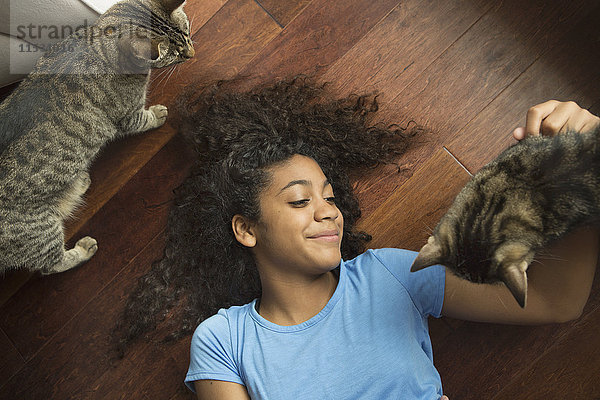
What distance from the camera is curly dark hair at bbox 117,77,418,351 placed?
1.81m

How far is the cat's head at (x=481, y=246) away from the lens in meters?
1.15

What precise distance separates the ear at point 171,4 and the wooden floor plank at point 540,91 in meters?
1.30

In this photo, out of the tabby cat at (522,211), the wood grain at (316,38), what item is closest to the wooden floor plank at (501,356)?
the tabby cat at (522,211)

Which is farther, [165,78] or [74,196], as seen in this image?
[165,78]

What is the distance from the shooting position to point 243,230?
1565 millimetres

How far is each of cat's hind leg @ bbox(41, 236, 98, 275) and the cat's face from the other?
4.91ft

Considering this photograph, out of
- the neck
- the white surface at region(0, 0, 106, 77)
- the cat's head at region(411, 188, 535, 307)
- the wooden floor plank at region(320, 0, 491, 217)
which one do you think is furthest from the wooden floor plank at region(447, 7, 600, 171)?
the white surface at region(0, 0, 106, 77)

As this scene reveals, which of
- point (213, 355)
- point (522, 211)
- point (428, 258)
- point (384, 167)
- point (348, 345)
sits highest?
point (522, 211)

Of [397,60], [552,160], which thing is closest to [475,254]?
[552,160]

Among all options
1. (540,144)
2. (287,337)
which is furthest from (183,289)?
(540,144)

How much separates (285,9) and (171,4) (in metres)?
0.57

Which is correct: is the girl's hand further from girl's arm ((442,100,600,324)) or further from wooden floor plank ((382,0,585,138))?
wooden floor plank ((382,0,585,138))

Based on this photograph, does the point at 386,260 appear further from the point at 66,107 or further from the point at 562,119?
the point at 66,107

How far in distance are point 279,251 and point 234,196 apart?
29cm
